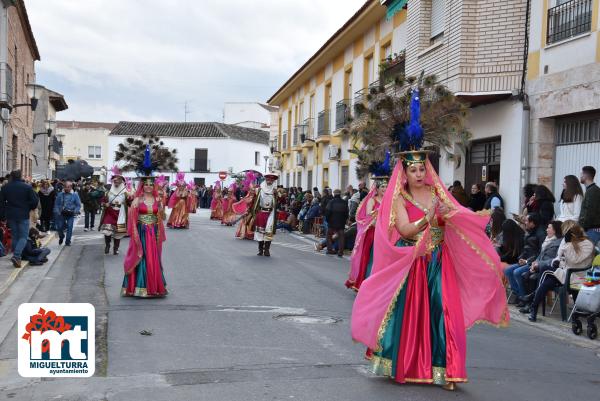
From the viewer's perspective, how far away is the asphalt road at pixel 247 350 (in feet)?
17.8

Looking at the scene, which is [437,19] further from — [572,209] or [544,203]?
[572,209]

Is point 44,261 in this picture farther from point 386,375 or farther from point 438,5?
point 438,5

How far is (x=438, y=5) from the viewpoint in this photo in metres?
17.4

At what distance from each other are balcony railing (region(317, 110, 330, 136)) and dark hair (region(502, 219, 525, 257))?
20353 millimetres

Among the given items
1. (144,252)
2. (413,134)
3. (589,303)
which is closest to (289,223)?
(144,252)

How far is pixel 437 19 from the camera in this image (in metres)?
17.5

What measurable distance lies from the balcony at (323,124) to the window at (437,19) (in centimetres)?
1361

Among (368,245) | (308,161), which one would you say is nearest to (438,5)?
(368,245)

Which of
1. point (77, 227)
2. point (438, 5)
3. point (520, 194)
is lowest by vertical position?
point (77, 227)

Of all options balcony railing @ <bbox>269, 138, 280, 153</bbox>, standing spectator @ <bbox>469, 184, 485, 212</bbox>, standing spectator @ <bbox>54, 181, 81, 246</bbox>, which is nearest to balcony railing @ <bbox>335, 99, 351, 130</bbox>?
standing spectator @ <bbox>54, 181, 81, 246</bbox>

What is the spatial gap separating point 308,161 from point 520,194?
21.7 metres

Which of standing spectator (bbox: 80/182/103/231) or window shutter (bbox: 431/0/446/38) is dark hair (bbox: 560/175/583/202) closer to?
window shutter (bbox: 431/0/446/38)

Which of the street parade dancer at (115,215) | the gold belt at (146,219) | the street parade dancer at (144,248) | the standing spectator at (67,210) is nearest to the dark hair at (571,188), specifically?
the street parade dancer at (144,248)

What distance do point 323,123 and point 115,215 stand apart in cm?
1696
